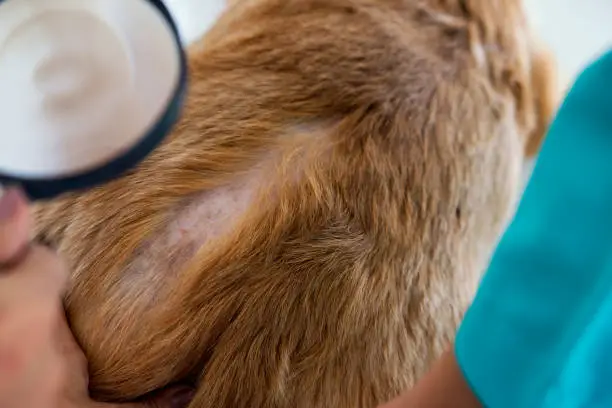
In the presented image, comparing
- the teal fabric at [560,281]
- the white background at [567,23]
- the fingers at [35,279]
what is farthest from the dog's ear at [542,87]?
the fingers at [35,279]

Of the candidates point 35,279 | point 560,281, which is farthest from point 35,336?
point 560,281

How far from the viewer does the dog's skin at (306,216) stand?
0.60 m

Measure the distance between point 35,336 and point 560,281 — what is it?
351 millimetres

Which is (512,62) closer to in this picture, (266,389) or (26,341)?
(266,389)

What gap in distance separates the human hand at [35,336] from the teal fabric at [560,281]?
0.92ft

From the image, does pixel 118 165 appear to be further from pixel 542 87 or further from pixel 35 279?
pixel 542 87

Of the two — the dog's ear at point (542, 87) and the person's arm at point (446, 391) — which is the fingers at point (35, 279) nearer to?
the person's arm at point (446, 391)

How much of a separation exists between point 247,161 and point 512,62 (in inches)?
10.1

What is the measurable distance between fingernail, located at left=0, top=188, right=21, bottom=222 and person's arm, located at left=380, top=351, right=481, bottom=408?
0.25 metres

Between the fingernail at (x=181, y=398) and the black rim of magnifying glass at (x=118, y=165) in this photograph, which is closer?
the black rim of magnifying glass at (x=118, y=165)

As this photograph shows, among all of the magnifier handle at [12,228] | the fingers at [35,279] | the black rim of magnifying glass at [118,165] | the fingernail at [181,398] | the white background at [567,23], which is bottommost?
the fingernail at [181,398]

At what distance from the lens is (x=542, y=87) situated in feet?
2.48

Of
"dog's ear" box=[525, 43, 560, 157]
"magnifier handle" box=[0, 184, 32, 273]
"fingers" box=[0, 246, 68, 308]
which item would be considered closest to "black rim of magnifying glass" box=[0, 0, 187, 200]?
"magnifier handle" box=[0, 184, 32, 273]

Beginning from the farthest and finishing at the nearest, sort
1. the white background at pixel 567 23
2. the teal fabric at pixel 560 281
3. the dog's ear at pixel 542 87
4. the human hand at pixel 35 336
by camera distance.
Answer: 1. the white background at pixel 567 23
2. the dog's ear at pixel 542 87
3. the human hand at pixel 35 336
4. the teal fabric at pixel 560 281
